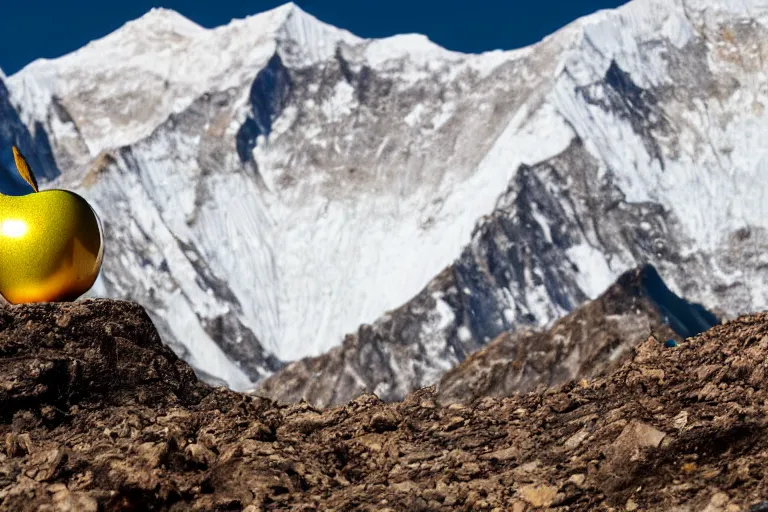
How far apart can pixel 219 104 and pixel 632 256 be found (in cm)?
5370

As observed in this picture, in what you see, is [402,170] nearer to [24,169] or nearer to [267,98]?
[267,98]

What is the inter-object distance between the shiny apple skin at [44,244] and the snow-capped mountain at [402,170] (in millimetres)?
101521

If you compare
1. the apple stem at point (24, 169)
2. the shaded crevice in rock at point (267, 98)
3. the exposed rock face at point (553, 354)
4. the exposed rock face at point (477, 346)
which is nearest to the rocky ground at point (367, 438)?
the apple stem at point (24, 169)

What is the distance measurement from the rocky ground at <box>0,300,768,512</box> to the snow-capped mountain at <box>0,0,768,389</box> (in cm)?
10264

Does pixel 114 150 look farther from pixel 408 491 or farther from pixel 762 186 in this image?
pixel 408 491

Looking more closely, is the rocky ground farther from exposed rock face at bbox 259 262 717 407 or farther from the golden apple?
exposed rock face at bbox 259 262 717 407

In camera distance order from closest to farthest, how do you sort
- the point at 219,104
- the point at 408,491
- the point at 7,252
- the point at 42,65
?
the point at 408,491, the point at 7,252, the point at 219,104, the point at 42,65

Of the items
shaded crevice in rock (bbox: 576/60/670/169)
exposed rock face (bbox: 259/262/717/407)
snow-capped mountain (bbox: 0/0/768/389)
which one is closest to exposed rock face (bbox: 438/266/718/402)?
exposed rock face (bbox: 259/262/717/407)

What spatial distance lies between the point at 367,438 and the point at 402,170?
14940 cm

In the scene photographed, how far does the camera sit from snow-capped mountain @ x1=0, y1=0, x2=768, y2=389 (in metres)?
143

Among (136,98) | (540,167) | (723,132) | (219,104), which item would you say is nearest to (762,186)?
(723,132)

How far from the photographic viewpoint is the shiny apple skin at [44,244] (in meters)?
18.6

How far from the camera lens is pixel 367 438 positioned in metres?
16.2

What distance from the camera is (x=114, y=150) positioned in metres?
155
